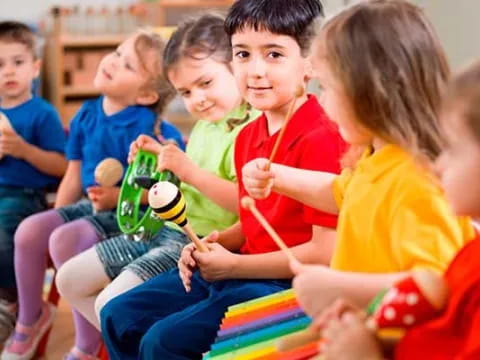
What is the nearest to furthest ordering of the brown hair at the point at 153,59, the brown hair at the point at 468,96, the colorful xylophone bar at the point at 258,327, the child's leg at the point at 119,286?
the brown hair at the point at 468,96, the colorful xylophone bar at the point at 258,327, the child's leg at the point at 119,286, the brown hair at the point at 153,59

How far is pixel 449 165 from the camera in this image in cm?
92

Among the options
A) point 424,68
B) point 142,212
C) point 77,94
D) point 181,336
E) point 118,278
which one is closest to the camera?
point 424,68

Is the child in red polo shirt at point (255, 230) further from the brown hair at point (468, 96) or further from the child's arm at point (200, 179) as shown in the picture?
the brown hair at point (468, 96)

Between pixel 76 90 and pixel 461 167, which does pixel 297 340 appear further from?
pixel 76 90

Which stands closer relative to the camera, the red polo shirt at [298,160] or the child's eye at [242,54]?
the red polo shirt at [298,160]

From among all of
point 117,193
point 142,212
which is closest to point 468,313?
point 142,212

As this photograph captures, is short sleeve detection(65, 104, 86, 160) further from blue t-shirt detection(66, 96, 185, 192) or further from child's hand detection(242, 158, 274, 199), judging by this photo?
child's hand detection(242, 158, 274, 199)

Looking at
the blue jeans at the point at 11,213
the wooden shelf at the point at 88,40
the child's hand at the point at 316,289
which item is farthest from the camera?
the wooden shelf at the point at 88,40

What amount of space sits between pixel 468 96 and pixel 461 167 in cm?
7

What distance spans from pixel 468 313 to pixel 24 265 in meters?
1.52

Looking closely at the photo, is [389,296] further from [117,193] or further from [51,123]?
[51,123]

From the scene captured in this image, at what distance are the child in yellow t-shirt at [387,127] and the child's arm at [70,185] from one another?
4.18 feet

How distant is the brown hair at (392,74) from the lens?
1084mm

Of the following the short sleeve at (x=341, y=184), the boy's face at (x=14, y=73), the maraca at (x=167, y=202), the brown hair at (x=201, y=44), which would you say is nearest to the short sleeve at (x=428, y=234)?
the short sleeve at (x=341, y=184)
